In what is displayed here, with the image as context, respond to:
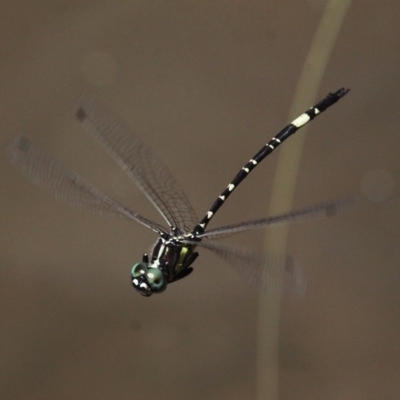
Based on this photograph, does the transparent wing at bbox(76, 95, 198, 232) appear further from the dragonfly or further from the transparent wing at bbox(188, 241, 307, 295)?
the transparent wing at bbox(188, 241, 307, 295)

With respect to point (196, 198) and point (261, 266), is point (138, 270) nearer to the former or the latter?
point (261, 266)

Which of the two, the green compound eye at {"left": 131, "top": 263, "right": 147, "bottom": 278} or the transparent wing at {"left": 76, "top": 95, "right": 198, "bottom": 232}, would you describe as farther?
the transparent wing at {"left": 76, "top": 95, "right": 198, "bottom": 232}

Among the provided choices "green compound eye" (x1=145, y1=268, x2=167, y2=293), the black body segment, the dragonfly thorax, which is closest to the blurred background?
the black body segment

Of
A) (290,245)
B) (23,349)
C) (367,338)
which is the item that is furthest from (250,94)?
(23,349)

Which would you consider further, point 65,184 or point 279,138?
point 279,138

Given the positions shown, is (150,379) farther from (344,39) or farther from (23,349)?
(344,39)

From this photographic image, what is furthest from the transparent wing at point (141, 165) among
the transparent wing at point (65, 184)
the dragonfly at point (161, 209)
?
the transparent wing at point (65, 184)

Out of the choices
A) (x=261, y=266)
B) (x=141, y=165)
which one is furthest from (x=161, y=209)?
(x=261, y=266)
